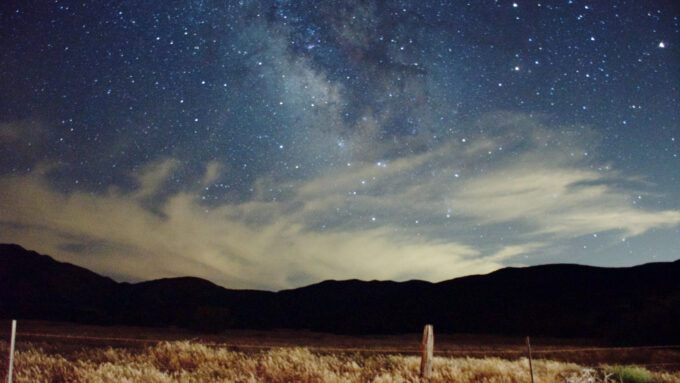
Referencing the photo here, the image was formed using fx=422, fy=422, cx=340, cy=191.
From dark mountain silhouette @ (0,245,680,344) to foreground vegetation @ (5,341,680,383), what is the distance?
15.9 metres

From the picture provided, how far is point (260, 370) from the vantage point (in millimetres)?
9016

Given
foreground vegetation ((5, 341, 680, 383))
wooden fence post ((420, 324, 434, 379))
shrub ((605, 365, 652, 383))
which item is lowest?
shrub ((605, 365, 652, 383))

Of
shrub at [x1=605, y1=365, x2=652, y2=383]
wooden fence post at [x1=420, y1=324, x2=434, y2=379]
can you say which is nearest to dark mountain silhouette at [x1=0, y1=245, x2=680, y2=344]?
shrub at [x1=605, y1=365, x2=652, y2=383]

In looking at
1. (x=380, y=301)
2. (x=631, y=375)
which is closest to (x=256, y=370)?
(x=631, y=375)

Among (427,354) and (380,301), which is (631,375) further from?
(380,301)

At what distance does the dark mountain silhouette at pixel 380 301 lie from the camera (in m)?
38.2

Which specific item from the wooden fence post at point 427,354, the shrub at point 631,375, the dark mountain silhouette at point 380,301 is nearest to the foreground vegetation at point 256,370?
the shrub at point 631,375

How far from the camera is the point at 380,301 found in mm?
Result: 69625

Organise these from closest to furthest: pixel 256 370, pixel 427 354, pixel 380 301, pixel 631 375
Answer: pixel 427 354 → pixel 256 370 → pixel 631 375 → pixel 380 301

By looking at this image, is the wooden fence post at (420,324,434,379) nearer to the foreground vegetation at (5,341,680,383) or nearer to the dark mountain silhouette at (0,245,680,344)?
the foreground vegetation at (5,341,680,383)

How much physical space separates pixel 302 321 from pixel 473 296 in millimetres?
24329

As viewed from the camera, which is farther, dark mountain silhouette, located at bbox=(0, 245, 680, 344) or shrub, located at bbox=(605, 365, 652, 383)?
dark mountain silhouette, located at bbox=(0, 245, 680, 344)

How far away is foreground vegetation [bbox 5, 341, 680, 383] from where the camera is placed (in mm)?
7770

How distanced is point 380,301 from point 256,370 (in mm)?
62850
